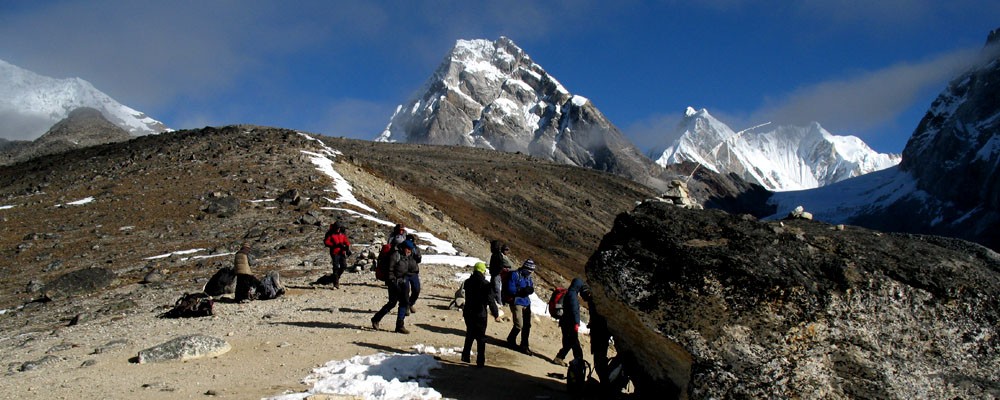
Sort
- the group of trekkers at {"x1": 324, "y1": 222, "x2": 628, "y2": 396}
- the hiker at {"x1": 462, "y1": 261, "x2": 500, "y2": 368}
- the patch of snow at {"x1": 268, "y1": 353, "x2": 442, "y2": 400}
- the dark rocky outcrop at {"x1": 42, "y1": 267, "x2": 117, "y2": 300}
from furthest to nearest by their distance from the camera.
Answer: the dark rocky outcrop at {"x1": 42, "y1": 267, "x2": 117, "y2": 300}
the hiker at {"x1": 462, "y1": 261, "x2": 500, "y2": 368}
the group of trekkers at {"x1": 324, "y1": 222, "x2": 628, "y2": 396}
the patch of snow at {"x1": 268, "y1": 353, "x2": 442, "y2": 400}

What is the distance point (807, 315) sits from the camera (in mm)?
8727

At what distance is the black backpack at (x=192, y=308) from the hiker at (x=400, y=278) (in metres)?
4.47

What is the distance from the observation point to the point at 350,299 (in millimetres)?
17797

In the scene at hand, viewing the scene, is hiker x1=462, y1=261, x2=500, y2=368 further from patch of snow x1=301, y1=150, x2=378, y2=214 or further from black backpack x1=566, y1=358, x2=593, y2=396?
patch of snow x1=301, y1=150, x2=378, y2=214

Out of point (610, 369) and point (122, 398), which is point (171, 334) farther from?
point (610, 369)

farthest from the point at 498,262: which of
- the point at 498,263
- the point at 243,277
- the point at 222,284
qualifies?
the point at 222,284

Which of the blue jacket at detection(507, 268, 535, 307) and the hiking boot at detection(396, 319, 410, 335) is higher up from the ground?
the blue jacket at detection(507, 268, 535, 307)

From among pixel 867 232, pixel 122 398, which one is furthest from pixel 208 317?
pixel 867 232

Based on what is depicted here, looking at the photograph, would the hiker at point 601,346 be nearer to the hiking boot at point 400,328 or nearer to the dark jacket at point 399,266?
the dark jacket at point 399,266

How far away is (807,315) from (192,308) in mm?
13139

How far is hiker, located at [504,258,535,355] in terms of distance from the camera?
14.3m

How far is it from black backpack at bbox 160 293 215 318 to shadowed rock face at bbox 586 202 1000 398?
10.3 m

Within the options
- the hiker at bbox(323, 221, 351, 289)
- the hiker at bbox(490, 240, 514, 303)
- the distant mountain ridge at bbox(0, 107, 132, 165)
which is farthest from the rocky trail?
the distant mountain ridge at bbox(0, 107, 132, 165)

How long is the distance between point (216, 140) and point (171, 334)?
→ 1255 inches
